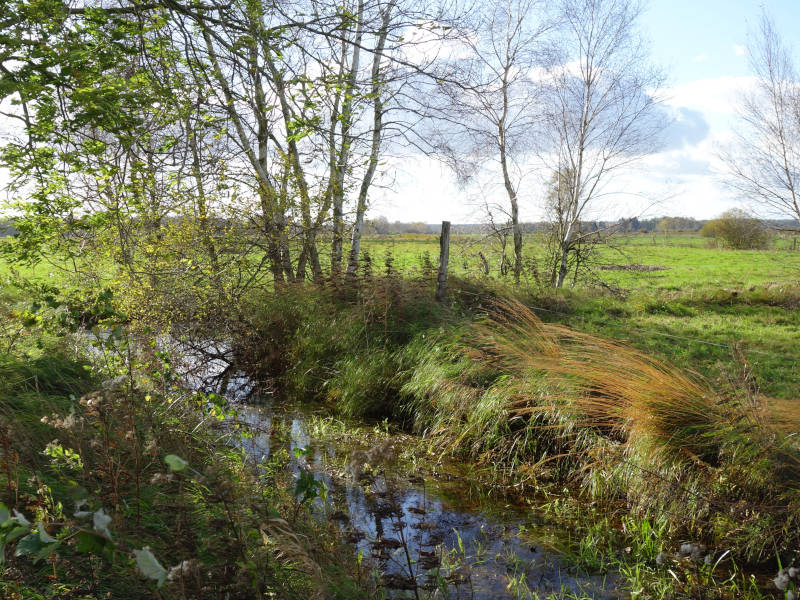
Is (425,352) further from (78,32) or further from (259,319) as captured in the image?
(78,32)

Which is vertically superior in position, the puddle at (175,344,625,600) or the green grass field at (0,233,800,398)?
the green grass field at (0,233,800,398)

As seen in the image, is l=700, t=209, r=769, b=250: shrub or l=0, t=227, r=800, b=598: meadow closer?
l=0, t=227, r=800, b=598: meadow

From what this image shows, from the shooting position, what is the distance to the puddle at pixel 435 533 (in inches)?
115

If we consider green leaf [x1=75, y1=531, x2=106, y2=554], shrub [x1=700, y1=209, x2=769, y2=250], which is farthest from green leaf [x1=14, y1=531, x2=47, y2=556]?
shrub [x1=700, y1=209, x2=769, y2=250]

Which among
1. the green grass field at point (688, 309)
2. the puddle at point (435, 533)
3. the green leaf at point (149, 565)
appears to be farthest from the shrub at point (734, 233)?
the green leaf at point (149, 565)

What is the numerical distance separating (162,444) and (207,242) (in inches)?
217

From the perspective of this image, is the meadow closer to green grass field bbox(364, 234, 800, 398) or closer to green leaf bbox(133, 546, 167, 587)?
green leaf bbox(133, 546, 167, 587)

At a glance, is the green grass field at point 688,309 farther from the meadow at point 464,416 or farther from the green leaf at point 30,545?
the green leaf at point 30,545

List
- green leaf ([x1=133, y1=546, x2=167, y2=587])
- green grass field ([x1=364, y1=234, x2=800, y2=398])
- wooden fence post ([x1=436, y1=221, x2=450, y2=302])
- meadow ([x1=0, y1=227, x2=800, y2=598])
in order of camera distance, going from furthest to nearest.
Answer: wooden fence post ([x1=436, y1=221, x2=450, y2=302]) < green grass field ([x1=364, y1=234, x2=800, y2=398]) < meadow ([x1=0, y1=227, x2=800, y2=598]) < green leaf ([x1=133, y1=546, x2=167, y2=587])

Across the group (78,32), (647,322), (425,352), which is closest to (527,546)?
(425,352)

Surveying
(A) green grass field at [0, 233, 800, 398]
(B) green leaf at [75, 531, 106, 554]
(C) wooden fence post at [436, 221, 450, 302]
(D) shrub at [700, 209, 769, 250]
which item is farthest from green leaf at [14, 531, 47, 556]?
(D) shrub at [700, 209, 769, 250]

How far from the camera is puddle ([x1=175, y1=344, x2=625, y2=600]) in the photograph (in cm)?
292

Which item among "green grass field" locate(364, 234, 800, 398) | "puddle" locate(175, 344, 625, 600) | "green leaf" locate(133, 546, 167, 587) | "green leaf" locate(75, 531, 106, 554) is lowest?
"puddle" locate(175, 344, 625, 600)

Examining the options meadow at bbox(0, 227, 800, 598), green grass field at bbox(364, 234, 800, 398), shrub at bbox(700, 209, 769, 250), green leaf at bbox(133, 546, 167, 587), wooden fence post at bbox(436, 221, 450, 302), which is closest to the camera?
green leaf at bbox(133, 546, 167, 587)
